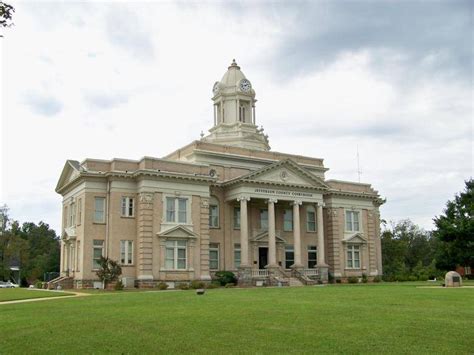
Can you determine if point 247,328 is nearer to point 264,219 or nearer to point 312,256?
point 264,219

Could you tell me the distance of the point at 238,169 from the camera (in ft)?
172

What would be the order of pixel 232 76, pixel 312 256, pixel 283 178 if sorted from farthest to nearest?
1. pixel 232 76
2. pixel 312 256
3. pixel 283 178

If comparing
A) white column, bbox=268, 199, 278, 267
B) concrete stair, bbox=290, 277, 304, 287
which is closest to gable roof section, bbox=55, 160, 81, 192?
white column, bbox=268, 199, 278, 267

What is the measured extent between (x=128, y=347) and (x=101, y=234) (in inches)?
1283

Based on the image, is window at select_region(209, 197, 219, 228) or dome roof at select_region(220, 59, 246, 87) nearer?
window at select_region(209, 197, 219, 228)

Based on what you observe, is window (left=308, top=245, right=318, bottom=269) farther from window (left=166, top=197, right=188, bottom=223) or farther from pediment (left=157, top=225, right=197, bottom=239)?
window (left=166, top=197, right=188, bottom=223)

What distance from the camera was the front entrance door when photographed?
5260 centimetres

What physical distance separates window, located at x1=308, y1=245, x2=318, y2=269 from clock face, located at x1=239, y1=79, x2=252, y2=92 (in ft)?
57.3

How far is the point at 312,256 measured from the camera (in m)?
55.9

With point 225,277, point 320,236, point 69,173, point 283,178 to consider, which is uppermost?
point 69,173

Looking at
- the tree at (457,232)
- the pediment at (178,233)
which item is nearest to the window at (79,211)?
the pediment at (178,233)

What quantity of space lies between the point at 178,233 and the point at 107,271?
271 inches

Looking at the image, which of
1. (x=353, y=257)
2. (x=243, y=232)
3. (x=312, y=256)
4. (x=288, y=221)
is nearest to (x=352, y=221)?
(x=353, y=257)

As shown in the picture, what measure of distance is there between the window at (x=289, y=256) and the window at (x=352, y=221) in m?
7.01
